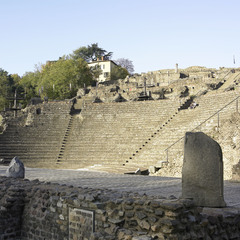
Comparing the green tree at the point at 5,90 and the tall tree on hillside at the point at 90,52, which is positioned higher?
the tall tree on hillside at the point at 90,52

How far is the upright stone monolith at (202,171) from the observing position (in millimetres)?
6117

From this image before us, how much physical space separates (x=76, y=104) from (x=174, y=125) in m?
13.9

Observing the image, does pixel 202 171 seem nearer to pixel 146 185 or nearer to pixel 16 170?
pixel 146 185

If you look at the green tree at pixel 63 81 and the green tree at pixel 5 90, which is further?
the green tree at pixel 63 81

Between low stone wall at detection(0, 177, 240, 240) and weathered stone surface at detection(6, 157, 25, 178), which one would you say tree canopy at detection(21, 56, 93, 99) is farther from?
low stone wall at detection(0, 177, 240, 240)

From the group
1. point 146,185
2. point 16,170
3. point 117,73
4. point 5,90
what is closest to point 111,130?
point 16,170

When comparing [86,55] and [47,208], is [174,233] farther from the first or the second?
[86,55]

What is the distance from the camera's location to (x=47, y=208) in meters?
7.41

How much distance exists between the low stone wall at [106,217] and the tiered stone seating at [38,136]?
44.6 feet

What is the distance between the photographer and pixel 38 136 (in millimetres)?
25656

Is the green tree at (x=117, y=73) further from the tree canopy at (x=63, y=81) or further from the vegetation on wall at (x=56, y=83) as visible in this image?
the tree canopy at (x=63, y=81)

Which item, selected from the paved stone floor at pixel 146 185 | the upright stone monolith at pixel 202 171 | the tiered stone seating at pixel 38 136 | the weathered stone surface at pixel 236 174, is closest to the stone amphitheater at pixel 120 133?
the tiered stone seating at pixel 38 136

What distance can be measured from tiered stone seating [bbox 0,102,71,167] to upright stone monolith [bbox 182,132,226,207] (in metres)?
16.6

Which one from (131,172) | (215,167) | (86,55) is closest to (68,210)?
Result: (215,167)
